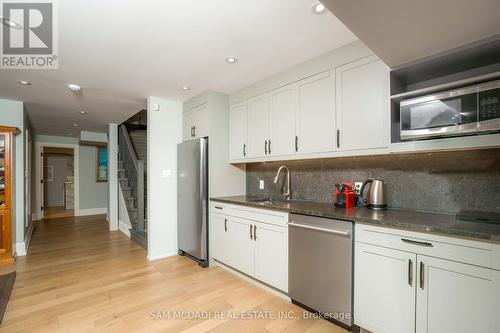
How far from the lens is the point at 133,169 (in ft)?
17.0

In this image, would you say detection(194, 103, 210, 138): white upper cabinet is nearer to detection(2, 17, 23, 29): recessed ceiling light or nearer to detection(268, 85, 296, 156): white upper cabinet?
detection(268, 85, 296, 156): white upper cabinet

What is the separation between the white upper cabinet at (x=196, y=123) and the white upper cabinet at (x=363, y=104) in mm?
1846

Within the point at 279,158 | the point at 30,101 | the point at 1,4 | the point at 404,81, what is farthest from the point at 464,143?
Answer: the point at 30,101

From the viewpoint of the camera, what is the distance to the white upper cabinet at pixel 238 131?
320cm

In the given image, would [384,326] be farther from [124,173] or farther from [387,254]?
[124,173]

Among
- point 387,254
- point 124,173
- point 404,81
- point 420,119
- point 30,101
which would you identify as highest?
point 30,101

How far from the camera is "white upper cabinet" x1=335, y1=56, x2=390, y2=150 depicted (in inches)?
75.2

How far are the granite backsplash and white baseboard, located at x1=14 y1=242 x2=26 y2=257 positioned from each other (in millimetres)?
4548

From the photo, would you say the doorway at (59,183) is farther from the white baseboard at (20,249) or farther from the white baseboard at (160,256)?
the white baseboard at (160,256)

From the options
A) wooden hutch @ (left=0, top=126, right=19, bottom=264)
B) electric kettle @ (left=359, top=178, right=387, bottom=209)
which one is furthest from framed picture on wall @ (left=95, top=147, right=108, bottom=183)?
electric kettle @ (left=359, top=178, right=387, bottom=209)

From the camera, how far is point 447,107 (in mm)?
1545

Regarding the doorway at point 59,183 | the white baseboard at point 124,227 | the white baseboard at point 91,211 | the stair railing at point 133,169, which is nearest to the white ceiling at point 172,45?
the stair railing at point 133,169

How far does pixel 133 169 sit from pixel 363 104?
4.81m

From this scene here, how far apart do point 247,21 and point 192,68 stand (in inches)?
40.5
